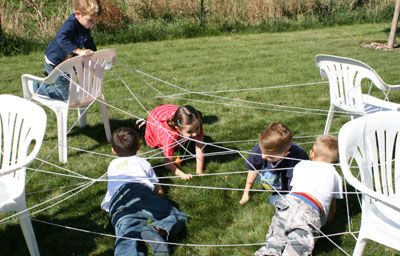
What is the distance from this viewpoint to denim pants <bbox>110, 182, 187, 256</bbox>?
9.67ft

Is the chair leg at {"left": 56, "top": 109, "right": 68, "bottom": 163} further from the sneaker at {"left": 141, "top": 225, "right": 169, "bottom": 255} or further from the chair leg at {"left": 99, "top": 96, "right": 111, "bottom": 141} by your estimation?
the sneaker at {"left": 141, "top": 225, "right": 169, "bottom": 255}

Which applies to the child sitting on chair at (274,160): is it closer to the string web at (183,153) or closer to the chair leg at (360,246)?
the string web at (183,153)

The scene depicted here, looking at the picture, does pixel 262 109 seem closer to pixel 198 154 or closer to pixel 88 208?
pixel 198 154

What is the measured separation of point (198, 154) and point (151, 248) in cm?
119

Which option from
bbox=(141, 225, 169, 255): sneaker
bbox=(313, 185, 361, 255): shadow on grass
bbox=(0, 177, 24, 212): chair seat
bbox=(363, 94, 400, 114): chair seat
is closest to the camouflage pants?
bbox=(313, 185, 361, 255): shadow on grass

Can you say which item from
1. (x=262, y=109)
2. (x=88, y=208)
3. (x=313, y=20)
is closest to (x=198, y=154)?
(x=88, y=208)

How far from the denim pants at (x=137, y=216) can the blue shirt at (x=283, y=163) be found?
0.68 metres

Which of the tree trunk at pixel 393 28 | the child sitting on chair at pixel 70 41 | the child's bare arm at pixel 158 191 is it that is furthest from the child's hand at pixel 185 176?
the tree trunk at pixel 393 28

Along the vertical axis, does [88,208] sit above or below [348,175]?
below

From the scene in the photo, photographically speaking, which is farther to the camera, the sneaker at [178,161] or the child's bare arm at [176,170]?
the sneaker at [178,161]

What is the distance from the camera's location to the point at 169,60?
320 inches

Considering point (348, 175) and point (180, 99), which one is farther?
point (180, 99)

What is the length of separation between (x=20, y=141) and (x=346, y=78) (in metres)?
2.65

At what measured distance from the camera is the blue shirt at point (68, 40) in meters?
4.39
